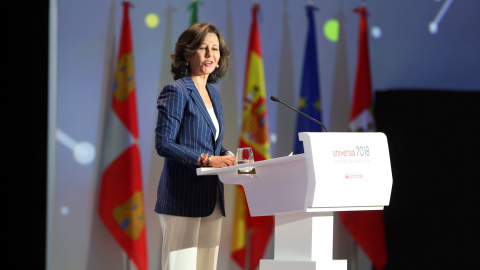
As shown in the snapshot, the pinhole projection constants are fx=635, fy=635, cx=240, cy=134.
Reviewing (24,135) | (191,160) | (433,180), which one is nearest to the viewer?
(191,160)

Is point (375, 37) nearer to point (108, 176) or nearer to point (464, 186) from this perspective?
point (464, 186)

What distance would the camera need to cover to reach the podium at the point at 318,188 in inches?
91.0

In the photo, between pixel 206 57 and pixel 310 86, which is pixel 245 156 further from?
pixel 310 86

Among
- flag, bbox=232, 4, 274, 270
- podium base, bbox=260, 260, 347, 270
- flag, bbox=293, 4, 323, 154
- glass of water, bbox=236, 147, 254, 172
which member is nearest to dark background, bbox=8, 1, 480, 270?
flag, bbox=293, 4, 323, 154

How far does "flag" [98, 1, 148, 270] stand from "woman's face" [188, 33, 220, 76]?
184 centimetres

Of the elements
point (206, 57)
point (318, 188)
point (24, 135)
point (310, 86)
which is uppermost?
point (310, 86)

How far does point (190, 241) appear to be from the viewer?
286 centimetres

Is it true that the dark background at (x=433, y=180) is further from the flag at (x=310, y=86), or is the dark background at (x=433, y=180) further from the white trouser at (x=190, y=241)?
the white trouser at (x=190, y=241)

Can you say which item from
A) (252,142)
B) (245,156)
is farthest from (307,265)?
(252,142)

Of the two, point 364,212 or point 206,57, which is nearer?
point 206,57

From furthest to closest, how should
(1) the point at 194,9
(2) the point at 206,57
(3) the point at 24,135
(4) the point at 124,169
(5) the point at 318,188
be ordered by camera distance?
(1) the point at 194,9
(4) the point at 124,169
(3) the point at 24,135
(2) the point at 206,57
(5) the point at 318,188

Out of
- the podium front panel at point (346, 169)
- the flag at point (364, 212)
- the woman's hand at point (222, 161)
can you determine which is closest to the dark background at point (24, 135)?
the woman's hand at point (222, 161)

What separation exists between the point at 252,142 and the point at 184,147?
84.8 inches

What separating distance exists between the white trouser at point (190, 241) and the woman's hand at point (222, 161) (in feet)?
0.82
